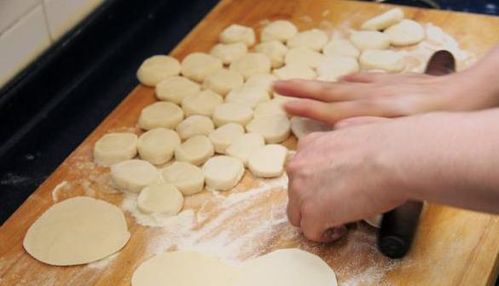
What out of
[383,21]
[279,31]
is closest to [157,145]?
[279,31]

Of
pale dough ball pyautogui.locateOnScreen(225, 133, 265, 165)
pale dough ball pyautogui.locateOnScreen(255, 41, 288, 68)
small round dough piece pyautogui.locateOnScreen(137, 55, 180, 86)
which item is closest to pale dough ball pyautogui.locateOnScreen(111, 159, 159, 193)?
pale dough ball pyautogui.locateOnScreen(225, 133, 265, 165)

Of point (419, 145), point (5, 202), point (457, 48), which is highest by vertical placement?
point (419, 145)

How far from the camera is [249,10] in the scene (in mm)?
1492

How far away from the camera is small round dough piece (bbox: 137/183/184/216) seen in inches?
40.8

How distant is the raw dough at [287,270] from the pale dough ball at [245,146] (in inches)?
8.1

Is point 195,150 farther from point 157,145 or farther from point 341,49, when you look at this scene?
point 341,49

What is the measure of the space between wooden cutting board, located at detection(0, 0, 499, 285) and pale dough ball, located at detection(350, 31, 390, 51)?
30 centimetres

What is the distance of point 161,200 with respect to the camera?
1047 mm

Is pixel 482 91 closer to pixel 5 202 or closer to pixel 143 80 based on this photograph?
pixel 143 80

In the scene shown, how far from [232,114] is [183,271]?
34cm

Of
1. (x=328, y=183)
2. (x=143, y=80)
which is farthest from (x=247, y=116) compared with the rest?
(x=328, y=183)

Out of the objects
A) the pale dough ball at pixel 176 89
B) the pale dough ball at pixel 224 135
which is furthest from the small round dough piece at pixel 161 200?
the pale dough ball at pixel 176 89

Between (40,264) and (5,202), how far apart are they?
0.59 ft

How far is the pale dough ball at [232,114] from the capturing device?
3.91ft
